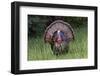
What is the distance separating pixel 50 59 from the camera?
1.12 m

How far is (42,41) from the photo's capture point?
1108 mm

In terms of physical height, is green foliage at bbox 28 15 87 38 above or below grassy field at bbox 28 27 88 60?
above

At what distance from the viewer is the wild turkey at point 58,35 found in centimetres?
112

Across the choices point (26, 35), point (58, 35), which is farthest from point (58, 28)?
point (26, 35)

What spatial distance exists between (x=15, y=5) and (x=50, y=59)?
10.9 inches

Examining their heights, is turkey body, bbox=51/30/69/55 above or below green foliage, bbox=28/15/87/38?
below

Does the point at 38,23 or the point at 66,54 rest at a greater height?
the point at 38,23

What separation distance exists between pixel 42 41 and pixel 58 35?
0.08m

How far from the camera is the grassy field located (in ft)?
3.58

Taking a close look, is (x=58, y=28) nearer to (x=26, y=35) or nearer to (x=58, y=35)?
(x=58, y=35)

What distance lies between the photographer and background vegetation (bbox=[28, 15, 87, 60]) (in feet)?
3.57

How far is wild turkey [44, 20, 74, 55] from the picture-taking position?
1.12m
